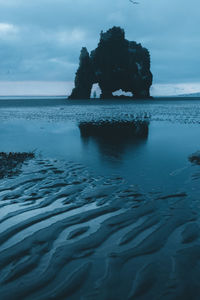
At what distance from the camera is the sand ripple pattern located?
5.09 meters

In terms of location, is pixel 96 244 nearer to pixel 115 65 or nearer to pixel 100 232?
pixel 100 232

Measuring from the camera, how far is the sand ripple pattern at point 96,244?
16.7 feet

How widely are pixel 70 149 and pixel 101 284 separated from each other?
1728cm

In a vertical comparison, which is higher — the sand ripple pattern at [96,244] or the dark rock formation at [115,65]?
the dark rock formation at [115,65]

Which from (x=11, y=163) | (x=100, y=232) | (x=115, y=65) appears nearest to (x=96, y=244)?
(x=100, y=232)

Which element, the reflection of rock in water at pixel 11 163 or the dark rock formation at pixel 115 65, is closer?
the reflection of rock in water at pixel 11 163

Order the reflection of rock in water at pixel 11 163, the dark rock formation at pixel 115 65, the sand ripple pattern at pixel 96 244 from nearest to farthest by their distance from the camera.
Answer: the sand ripple pattern at pixel 96 244 < the reflection of rock in water at pixel 11 163 < the dark rock formation at pixel 115 65

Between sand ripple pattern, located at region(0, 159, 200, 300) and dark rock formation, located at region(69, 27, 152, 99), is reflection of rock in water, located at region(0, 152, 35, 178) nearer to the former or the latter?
sand ripple pattern, located at region(0, 159, 200, 300)

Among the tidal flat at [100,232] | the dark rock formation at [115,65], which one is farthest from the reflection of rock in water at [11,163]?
the dark rock formation at [115,65]

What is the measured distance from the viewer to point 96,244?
21.9 ft

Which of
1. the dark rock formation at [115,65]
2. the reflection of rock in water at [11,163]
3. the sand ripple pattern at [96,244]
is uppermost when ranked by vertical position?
the dark rock formation at [115,65]

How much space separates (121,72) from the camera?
192375mm

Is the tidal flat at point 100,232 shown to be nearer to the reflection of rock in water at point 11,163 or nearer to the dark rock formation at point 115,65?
the reflection of rock in water at point 11,163

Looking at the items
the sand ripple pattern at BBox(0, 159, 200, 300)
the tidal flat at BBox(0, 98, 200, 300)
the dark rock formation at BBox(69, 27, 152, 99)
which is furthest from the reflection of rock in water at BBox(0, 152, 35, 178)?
the dark rock formation at BBox(69, 27, 152, 99)
